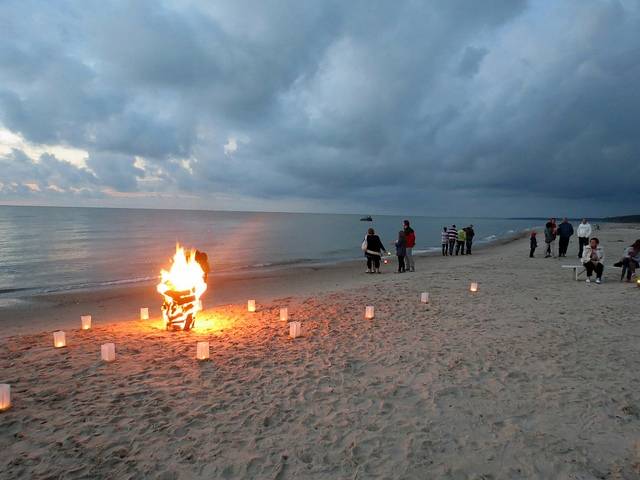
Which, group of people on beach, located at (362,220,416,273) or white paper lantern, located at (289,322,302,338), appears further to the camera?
group of people on beach, located at (362,220,416,273)

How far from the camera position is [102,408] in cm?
448

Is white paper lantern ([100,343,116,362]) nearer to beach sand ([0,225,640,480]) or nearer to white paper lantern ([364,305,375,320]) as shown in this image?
beach sand ([0,225,640,480])

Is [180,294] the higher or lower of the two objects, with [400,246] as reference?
lower

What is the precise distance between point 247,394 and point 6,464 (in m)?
2.45

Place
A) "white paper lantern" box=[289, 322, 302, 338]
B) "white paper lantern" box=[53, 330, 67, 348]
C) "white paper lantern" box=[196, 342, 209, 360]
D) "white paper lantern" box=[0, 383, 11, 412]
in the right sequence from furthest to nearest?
"white paper lantern" box=[289, 322, 302, 338], "white paper lantern" box=[53, 330, 67, 348], "white paper lantern" box=[196, 342, 209, 360], "white paper lantern" box=[0, 383, 11, 412]

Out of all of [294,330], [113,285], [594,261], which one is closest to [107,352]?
[294,330]

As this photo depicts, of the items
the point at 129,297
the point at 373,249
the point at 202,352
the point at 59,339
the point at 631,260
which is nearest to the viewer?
the point at 202,352

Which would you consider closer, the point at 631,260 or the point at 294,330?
the point at 294,330

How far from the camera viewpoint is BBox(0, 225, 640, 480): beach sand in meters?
3.55

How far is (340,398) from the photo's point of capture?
15.8 ft

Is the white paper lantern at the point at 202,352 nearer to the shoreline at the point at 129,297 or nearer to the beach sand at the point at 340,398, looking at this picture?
the beach sand at the point at 340,398

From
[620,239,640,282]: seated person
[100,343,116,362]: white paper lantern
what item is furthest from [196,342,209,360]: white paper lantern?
[620,239,640,282]: seated person

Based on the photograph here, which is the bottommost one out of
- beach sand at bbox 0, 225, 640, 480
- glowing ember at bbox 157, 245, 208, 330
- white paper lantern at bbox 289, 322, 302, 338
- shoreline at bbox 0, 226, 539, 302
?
shoreline at bbox 0, 226, 539, 302

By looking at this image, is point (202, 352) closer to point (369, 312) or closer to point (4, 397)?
point (4, 397)
